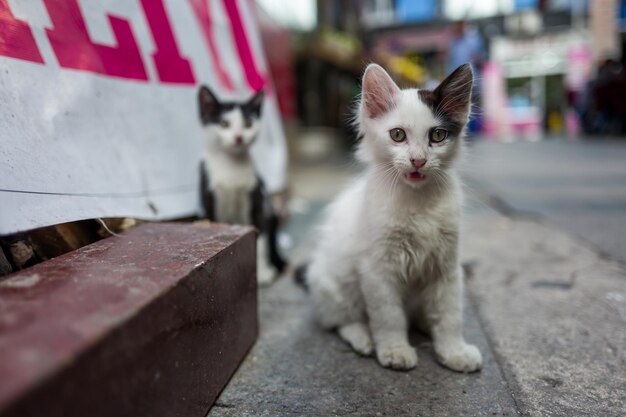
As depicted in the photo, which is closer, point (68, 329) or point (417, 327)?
point (68, 329)

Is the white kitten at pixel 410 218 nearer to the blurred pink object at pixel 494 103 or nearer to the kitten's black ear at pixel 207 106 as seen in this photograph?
the kitten's black ear at pixel 207 106

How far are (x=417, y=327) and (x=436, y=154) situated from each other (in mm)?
680

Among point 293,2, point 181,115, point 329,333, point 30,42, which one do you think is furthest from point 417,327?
point 293,2

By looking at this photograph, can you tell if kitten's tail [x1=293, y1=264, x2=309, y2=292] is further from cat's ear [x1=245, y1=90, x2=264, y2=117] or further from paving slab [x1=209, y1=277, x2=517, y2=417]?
cat's ear [x1=245, y1=90, x2=264, y2=117]

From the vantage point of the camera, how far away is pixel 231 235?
1285mm

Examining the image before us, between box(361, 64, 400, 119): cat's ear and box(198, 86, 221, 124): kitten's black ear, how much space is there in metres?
0.89

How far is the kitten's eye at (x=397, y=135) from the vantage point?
49.3 inches

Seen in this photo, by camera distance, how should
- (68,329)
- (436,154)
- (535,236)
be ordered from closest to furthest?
(68,329) → (436,154) → (535,236)

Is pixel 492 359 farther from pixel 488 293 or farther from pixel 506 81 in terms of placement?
pixel 506 81

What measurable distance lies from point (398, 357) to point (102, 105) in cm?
130

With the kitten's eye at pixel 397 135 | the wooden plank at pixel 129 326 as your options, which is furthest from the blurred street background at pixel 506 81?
the wooden plank at pixel 129 326

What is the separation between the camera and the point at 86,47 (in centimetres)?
151

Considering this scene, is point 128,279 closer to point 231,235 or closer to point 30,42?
point 231,235

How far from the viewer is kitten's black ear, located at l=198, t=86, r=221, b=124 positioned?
6.46 ft
